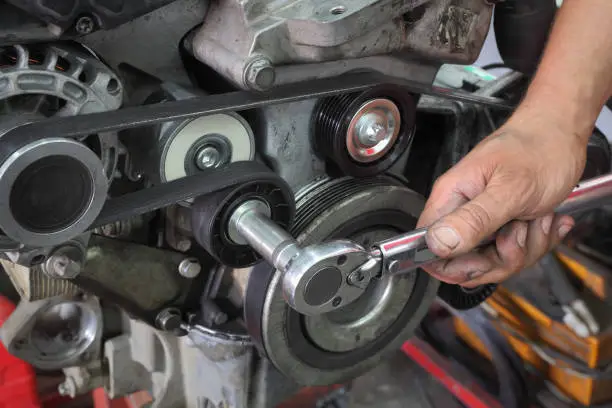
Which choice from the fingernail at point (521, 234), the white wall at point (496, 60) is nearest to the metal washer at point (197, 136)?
the fingernail at point (521, 234)

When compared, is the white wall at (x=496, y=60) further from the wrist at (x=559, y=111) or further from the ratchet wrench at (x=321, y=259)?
the ratchet wrench at (x=321, y=259)

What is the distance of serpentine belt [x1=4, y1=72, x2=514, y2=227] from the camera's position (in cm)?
52

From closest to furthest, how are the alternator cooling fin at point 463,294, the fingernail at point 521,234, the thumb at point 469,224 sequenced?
the thumb at point 469,224 → the fingernail at point 521,234 → the alternator cooling fin at point 463,294

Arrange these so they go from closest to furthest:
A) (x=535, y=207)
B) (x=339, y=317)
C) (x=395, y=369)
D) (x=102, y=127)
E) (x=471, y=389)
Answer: (x=102, y=127)
(x=535, y=207)
(x=339, y=317)
(x=471, y=389)
(x=395, y=369)

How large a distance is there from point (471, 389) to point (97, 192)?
1.10 meters

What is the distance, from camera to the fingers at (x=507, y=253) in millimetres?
748

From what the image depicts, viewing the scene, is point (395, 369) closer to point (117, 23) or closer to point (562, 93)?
point (562, 93)

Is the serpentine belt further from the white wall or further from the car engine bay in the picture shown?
the white wall

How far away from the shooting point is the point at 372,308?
87 cm

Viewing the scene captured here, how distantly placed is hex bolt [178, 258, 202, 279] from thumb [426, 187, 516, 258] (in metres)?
0.32

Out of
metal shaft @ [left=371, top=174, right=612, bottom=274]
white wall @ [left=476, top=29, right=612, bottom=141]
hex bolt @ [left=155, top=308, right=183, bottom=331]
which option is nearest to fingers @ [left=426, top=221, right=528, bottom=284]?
metal shaft @ [left=371, top=174, right=612, bottom=274]

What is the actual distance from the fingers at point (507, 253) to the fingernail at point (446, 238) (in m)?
0.13

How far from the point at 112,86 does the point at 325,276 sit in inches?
10.6

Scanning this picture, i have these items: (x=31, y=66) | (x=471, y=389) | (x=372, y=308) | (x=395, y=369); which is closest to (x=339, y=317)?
(x=372, y=308)
